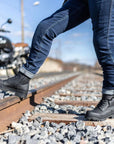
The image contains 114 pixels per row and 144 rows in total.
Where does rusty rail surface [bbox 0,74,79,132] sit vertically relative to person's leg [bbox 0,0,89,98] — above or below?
below

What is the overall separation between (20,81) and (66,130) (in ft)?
2.29

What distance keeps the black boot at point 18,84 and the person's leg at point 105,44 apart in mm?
658

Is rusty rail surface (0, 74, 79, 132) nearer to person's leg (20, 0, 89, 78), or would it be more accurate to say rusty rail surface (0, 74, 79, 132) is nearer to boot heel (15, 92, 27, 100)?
boot heel (15, 92, 27, 100)

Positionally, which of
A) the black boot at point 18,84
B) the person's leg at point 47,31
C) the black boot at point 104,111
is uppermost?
the person's leg at point 47,31

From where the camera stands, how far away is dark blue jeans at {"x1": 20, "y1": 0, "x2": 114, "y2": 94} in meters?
1.70

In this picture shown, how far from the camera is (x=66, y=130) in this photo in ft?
5.27

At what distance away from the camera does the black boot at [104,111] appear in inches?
72.4

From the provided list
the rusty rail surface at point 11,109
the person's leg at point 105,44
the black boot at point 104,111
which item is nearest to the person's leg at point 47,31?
the rusty rail surface at point 11,109

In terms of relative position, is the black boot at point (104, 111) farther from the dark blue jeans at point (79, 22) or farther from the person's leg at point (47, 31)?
the person's leg at point (47, 31)

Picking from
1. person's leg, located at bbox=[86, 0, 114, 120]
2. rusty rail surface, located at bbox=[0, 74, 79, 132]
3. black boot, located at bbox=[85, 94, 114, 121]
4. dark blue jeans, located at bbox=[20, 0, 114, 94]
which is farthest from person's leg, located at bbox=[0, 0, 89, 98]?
black boot, located at bbox=[85, 94, 114, 121]

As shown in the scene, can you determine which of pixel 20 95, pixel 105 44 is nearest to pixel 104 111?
pixel 105 44

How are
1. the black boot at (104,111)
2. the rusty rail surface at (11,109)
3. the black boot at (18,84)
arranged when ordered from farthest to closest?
the black boot at (18,84), the black boot at (104,111), the rusty rail surface at (11,109)

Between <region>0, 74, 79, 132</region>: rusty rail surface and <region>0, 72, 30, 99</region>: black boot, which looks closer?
<region>0, 74, 79, 132</region>: rusty rail surface

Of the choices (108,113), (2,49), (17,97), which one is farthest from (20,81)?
(2,49)
